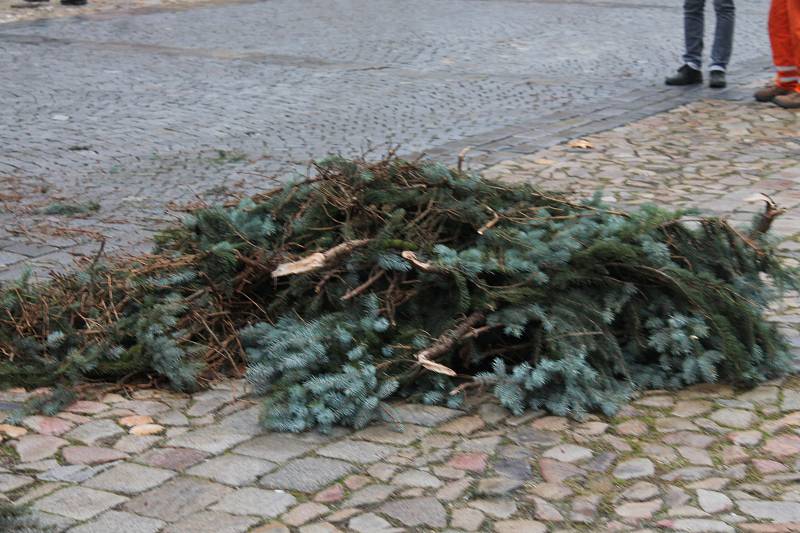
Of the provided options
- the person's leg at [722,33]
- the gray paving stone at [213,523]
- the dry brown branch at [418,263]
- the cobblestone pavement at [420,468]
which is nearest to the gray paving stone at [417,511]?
the cobblestone pavement at [420,468]

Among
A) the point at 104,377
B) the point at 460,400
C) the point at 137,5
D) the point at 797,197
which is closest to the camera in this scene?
the point at 460,400

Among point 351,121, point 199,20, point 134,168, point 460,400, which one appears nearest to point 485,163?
point 351,121

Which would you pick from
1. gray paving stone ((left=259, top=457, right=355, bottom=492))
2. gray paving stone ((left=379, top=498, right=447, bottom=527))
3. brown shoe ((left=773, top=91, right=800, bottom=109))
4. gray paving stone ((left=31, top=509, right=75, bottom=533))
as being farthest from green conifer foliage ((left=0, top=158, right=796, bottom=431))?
brown shoe ((left=773, top=91, right=800, bottom=109))

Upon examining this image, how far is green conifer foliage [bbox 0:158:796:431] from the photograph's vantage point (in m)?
4.21

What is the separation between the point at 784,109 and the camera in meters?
9.50

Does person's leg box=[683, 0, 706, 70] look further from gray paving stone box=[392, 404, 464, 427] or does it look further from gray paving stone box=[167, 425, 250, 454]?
gray paving stone box=[167, 425, 250, 454]

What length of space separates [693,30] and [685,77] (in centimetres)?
40

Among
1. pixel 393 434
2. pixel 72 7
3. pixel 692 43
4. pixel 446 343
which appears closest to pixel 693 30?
pixel 692 43

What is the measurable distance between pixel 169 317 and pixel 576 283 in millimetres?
1505

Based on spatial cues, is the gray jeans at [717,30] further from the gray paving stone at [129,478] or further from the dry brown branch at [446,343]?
the gray paving stone at [129,478]

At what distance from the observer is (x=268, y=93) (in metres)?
10.3

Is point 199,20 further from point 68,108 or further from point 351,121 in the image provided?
point 351,121

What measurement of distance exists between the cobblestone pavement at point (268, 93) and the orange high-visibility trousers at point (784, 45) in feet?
1.90

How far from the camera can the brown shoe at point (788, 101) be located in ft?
31.1
